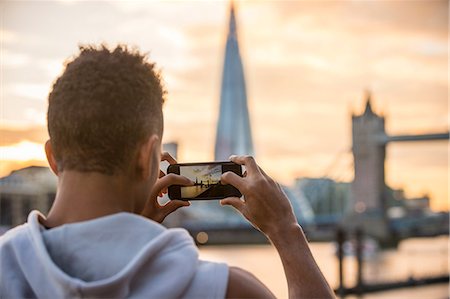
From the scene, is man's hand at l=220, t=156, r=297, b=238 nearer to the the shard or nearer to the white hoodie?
the white hoodie

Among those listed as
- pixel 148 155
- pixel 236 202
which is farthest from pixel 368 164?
pixel 148 155

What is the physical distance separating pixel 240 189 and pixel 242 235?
150ft

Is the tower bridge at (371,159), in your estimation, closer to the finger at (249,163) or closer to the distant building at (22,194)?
the distant building at (22,194)

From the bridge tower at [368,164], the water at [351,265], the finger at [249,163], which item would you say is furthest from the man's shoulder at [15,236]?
the bridge tower at [368,164]

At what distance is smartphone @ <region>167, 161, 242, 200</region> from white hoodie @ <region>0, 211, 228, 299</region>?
0.57 ft

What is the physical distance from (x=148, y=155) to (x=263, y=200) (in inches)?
5.4

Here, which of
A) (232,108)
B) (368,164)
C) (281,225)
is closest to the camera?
(281,225)

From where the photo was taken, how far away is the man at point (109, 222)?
2.66 ft

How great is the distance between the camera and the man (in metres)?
0.81

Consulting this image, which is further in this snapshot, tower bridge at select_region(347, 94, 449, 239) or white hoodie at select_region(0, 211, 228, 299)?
tower bridge at select_region(347, 94, 449, 239)

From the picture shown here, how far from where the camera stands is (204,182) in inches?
40.1

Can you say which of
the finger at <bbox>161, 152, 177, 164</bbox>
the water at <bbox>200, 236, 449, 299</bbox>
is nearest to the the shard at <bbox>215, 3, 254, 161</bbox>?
the water at <bbox>200, 236, 449, 299</bbox>

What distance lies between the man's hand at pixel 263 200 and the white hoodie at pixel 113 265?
11 cm

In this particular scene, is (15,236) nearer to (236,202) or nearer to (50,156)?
(50,156)
